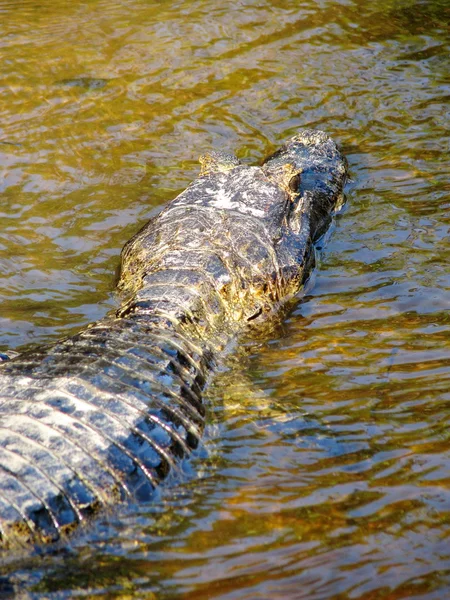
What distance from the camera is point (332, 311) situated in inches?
183

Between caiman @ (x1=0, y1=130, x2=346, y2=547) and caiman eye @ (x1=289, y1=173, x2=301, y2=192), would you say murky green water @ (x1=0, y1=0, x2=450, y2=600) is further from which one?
caiman eye @ (x1=289, y1=173, x2=301, y2=192)

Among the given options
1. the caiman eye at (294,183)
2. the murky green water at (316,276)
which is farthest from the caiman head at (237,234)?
the murky green water at (316,276)

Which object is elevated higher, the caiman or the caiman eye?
the caiman eye

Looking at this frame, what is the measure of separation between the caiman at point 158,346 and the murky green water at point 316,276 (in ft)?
0.46

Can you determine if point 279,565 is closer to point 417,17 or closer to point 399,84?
point 399,84

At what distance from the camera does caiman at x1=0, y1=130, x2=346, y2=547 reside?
123 inches

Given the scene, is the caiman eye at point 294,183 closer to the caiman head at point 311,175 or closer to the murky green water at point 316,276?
the caiman head at point 311,175

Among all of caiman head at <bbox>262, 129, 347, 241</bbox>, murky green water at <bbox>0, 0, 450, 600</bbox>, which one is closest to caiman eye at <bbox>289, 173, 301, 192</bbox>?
caiman head at <bbox>262, 129, 347, 241</bbox>

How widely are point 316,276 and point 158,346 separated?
1451mm

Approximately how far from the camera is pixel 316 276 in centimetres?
504

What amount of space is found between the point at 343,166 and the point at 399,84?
152 cm

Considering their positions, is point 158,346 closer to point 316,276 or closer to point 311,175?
point 316,276

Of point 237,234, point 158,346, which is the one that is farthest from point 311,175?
point 158,346

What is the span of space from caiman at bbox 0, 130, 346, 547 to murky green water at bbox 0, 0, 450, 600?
0.46 ft
